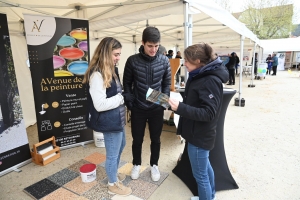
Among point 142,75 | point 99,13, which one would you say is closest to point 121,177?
point 142,75

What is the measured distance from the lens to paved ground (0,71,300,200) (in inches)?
77.2

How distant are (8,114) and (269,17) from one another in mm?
24619

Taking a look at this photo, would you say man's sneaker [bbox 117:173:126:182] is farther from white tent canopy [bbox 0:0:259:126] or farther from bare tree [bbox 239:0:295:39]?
bare tree [bbox 239:0:295:39]

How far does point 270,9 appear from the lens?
20.1 metres

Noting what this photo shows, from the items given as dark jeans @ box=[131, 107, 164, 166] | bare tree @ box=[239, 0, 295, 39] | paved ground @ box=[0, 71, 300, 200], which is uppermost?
bare tree @ box=[239, 0, 295, 39]

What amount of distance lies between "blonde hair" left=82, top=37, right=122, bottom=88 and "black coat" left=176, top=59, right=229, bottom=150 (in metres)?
0.61

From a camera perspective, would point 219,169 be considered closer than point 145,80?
No

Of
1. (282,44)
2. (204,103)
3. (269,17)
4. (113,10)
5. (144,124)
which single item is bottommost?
(144,124)

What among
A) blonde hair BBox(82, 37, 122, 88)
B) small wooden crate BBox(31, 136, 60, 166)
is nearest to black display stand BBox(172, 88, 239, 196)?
blonde hair BBox(82, 37, 122, 88)

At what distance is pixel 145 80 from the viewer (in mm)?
1823

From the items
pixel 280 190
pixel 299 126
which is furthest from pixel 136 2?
pixel 299 126

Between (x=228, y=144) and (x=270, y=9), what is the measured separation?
75.1ft

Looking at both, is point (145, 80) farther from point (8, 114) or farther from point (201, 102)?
point (8, 114)

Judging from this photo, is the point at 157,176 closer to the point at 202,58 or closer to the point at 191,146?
the point at 191,146
